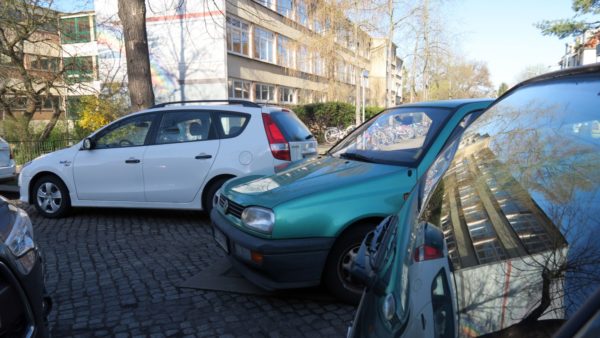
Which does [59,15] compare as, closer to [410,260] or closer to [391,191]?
[391,191]

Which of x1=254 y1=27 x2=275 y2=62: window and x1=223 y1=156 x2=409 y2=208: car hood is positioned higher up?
x1=254 y1=27 x2=275 y2=62: window

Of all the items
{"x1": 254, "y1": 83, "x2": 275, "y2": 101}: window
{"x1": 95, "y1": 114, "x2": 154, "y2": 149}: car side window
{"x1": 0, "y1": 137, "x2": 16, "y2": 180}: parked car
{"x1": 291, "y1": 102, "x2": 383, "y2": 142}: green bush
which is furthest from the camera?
{"x1": 254, "y1": 83, "x2": 275, "y2": 101}: window

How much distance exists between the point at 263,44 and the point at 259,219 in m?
28.6

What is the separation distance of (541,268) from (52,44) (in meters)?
19.3

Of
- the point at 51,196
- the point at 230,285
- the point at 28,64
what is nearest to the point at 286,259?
the point at 230,285

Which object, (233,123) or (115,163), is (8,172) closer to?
(115,163)

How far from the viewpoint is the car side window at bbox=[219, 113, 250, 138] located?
600 cm

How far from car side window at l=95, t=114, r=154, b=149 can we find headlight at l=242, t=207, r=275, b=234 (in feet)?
11.5

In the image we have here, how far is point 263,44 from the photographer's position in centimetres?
3030

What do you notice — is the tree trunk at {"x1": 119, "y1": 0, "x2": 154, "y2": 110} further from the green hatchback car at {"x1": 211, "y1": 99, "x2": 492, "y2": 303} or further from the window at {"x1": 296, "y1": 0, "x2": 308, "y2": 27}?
the window at {"x1": 296, "y1": 0, "x2": 308, "y2": 27}

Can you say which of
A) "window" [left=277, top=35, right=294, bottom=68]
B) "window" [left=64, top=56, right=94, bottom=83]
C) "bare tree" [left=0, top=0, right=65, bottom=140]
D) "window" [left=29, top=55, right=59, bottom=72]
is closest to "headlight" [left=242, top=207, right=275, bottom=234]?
"bare tree" [left=0, top=0, right=65, bottom=140]

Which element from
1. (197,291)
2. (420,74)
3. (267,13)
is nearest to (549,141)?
(197,291)

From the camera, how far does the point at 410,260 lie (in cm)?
149

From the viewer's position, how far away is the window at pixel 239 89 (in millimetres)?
25991
